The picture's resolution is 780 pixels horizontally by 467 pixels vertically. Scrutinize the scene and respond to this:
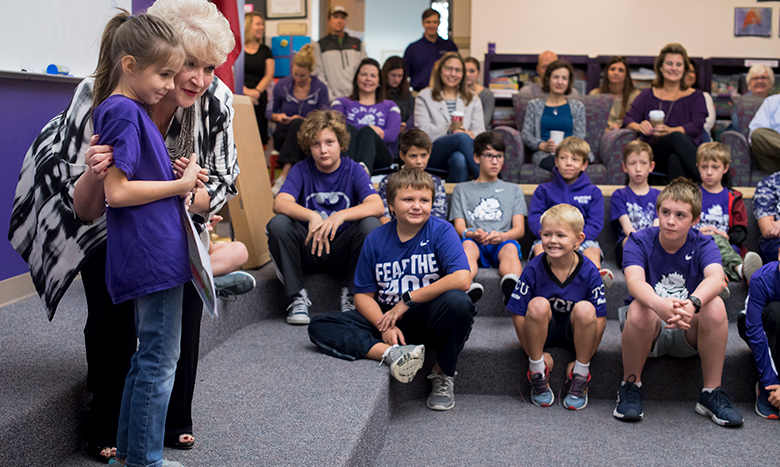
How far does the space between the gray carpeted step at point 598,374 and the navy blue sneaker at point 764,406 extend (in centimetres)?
10

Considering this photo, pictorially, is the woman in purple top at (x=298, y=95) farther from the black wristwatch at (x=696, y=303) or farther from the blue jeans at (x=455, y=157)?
the black wristwatch at (x=696, y=303)

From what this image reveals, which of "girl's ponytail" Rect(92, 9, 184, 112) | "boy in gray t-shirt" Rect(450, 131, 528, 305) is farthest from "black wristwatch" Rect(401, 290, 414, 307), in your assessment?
"girl's ponytail" Rect(92, 9, 184, 112)

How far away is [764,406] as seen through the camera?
204cm

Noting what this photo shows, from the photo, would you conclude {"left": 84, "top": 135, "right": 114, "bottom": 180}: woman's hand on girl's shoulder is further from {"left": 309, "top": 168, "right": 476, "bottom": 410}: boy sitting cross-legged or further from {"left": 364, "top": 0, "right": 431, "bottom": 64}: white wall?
{"left": 364, "top": 0, "right": 431, "bottom": 64}: white wall

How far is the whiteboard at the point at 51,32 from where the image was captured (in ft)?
6.56

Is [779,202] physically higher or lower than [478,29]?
lower

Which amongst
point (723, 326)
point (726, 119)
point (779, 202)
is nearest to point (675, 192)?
point (723, 326)

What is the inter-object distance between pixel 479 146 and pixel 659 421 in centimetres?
161

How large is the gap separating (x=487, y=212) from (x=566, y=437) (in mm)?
1312

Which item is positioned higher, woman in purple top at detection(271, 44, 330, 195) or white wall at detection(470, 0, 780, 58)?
white wall at detection(470, 0, 780, 58)

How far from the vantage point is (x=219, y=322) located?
221 cm

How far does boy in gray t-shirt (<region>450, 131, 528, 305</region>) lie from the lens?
2.81 metres

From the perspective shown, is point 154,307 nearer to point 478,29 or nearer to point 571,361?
point 571,361

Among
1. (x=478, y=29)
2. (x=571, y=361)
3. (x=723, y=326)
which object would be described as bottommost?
(x=571, y=361)
